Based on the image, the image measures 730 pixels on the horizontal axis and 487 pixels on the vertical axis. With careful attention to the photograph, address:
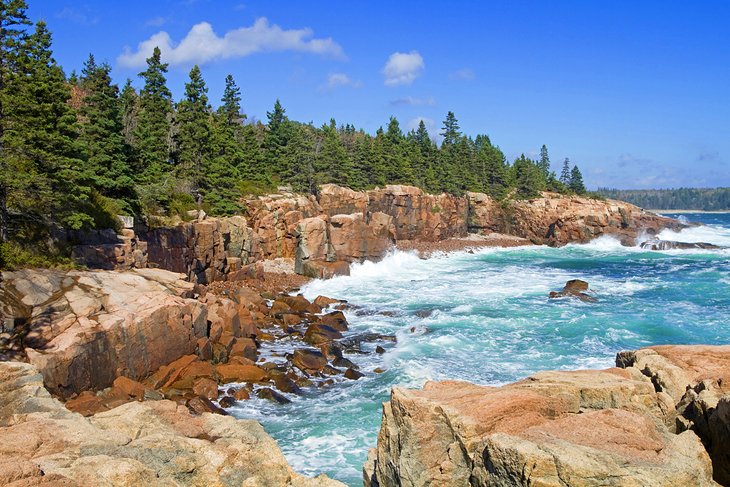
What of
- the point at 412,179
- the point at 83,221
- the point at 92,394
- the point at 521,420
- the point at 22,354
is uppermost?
the point at 412,179

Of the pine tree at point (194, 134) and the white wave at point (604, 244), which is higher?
the pine tree at point (194, 134)

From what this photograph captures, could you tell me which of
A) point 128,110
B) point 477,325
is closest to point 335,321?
point 477,325

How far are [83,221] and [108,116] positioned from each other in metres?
14.4

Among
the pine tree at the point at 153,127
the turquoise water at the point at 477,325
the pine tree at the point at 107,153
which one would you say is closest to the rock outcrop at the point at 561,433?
the turquoise water at the point at 477,325

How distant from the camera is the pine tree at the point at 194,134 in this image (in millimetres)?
48969

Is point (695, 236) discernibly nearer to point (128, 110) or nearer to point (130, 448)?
point (128, 110)

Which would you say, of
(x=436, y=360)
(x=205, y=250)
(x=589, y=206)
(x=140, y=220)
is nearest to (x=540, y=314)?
(x=436, y=360)

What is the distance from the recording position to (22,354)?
1809 cm

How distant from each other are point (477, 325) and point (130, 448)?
84.8ft

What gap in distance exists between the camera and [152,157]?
45.3 meters

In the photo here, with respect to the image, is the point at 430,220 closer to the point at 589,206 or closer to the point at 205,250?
the point at 589,206

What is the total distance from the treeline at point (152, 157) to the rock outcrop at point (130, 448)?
48.8ft

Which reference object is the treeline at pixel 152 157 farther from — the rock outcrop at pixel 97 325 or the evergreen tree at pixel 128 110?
the rock outcrop at pixel 97 325

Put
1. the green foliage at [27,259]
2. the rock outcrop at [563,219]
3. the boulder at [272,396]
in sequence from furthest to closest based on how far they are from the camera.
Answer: the rock outcrop at [563,219] → the green foliage at [27,259] → the boulder at [272,396]
